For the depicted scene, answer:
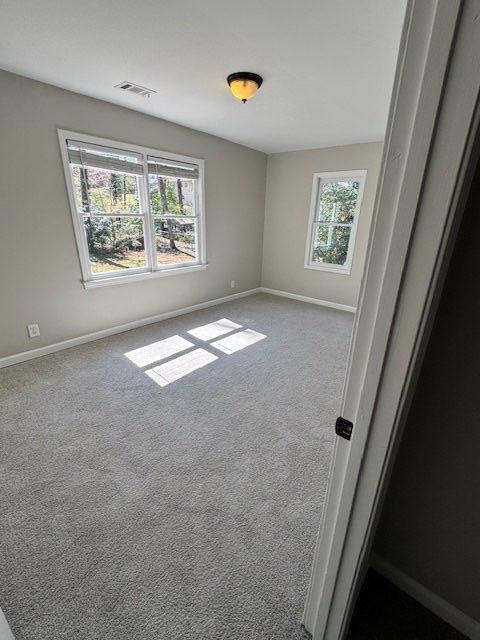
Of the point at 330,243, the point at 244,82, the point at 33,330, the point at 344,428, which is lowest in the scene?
the point at 33,330

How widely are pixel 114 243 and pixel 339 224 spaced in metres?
3.31

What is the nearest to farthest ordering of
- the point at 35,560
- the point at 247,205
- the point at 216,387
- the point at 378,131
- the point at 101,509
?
the point at 35,560
the point at 101,509
the point at 216,387
the point at 378,131
the point at 247,205

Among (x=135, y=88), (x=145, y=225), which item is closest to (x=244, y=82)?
(x=135, y=88)

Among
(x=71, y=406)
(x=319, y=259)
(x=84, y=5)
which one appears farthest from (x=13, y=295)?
(x=319, y=259)

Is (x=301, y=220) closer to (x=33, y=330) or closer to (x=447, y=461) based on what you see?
(x=33, y=330)

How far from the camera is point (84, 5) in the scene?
1.55m

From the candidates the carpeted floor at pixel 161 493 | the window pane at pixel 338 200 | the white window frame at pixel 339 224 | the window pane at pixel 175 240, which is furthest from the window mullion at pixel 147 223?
the window pane at pixel 338 200

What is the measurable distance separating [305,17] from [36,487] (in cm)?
301

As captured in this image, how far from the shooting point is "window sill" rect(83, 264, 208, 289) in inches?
129

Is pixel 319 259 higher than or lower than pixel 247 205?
lower

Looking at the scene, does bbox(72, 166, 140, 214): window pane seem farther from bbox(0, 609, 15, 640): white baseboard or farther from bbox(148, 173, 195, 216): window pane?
bbox(0, 609, 15, 640): white baseboard

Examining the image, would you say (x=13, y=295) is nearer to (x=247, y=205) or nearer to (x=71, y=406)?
(x=71, y=406)

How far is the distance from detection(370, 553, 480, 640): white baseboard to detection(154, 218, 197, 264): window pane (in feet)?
12.0

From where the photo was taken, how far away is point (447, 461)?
0.97 metres
